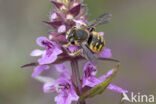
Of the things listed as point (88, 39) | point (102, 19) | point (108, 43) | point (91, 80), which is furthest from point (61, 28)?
point (108, 43)

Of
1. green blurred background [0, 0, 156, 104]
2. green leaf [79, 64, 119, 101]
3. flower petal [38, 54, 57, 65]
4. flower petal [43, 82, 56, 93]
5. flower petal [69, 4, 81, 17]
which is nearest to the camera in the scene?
green leaf [79, 64, 119, 101]

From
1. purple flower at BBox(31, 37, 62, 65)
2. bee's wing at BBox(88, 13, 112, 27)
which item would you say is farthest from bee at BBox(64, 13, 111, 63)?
purple flower at BBox(31, 37, 62, 65)

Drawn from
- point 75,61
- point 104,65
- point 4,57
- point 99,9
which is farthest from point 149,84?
point 75,61

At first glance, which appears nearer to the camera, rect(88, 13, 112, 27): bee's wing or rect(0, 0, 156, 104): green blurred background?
rect(88, 13, 112, 27): bee's wing

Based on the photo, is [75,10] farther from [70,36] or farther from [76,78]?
[76,78]

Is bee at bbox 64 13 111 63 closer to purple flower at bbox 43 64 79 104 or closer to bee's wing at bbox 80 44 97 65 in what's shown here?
bee's wing at bbox 80 44 97 65

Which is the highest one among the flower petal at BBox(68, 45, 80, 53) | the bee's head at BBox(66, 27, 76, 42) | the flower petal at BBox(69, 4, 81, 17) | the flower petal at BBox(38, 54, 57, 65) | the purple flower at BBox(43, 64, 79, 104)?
the flower petal at BBox(69, 4, 81, 17)
